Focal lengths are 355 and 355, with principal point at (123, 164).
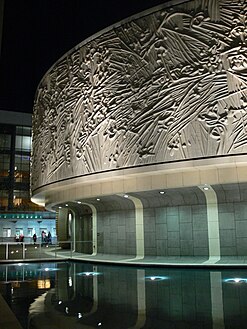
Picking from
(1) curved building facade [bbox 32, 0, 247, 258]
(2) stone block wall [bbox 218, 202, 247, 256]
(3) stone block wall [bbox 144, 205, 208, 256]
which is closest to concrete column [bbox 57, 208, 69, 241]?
(1) curved building facade [bbox 32, 0, 247, 258]

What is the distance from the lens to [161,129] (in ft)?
52.5

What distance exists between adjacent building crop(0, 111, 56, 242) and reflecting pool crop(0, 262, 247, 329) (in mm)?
42816

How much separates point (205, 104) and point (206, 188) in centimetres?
416

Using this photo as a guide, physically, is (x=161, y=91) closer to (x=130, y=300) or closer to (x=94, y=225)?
(x=130, y=300)

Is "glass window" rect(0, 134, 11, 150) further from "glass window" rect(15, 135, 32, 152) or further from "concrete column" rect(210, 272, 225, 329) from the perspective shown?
"concrete column" rect(210, 272, 225, 329)

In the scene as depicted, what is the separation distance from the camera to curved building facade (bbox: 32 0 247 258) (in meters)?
15.1

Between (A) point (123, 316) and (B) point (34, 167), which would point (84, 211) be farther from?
(A) point (123, 316)

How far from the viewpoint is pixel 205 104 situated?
49.9ft

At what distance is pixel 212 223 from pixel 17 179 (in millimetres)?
43607

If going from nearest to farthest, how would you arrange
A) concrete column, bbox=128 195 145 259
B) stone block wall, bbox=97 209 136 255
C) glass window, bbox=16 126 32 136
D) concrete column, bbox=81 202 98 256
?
concrete column, bbox=128 195 145 259 → stone block wall, bbox=97 209 136 255 → concrete column, bbox=81 202 98 256 → glass window, bbox=16 126 32 136

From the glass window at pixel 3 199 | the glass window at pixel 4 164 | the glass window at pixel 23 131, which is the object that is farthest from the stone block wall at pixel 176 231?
the glass window at pixel 23 131

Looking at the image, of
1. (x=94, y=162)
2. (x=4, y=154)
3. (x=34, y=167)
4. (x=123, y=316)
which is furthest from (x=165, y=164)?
(x=4, y=154)

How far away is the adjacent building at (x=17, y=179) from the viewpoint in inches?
2136

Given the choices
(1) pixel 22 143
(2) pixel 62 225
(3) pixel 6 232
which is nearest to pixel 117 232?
(2) pixel 62 225
